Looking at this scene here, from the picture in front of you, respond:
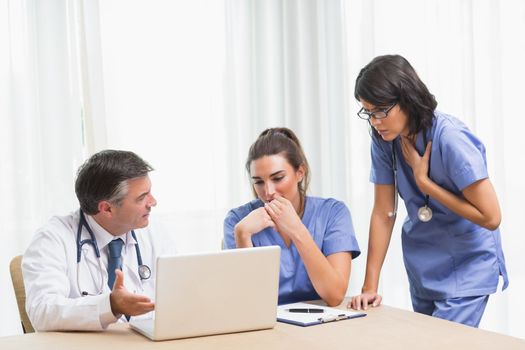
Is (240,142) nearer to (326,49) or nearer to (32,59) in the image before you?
(326,49)

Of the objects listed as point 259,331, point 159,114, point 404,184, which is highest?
point 159,114

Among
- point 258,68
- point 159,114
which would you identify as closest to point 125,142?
point 159,114

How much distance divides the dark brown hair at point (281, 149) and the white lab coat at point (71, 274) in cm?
42

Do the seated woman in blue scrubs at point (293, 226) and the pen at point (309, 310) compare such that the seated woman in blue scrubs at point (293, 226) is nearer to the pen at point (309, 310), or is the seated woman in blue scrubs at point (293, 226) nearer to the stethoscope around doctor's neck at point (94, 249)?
the pen at point (309, 310)

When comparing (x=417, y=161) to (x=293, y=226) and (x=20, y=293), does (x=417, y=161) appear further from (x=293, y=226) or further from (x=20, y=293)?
(x=20, y=293)

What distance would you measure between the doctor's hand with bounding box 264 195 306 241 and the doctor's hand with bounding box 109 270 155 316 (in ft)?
1.93

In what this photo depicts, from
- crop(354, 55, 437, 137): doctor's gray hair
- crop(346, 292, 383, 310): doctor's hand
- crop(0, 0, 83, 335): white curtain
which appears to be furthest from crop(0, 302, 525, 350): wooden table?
crop(0, 0, 83, 335): white curtain

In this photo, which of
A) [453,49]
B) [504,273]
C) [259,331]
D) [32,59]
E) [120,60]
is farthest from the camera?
[453,49]

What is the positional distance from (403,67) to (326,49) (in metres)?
1.57

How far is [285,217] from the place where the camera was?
2.23 metres

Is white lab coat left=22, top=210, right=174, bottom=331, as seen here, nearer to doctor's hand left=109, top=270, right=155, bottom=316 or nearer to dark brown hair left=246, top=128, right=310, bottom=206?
doctor's hand left=109, top=270, right=155, bottom=316

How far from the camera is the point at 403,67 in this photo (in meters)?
2.10

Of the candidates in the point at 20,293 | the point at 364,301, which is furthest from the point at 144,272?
the point at 364,301

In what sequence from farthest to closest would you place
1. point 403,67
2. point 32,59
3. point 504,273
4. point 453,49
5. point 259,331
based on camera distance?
point 453,49
point 32,59
point 504,273
point 403,67
point 259,331
